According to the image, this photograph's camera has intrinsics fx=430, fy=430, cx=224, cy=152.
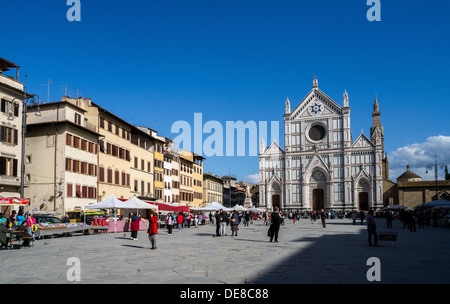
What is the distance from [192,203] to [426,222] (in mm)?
38249

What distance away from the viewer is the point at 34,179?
33.9m

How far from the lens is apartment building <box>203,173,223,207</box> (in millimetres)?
78438

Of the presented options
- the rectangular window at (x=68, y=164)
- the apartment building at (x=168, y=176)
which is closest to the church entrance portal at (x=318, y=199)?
the apartment building at (x=168, y=176)

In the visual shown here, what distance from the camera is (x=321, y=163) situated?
2891 inches

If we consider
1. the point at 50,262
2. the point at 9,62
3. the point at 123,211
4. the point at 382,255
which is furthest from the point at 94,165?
the point at 382,255

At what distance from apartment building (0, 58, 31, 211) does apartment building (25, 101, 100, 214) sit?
2633 mm

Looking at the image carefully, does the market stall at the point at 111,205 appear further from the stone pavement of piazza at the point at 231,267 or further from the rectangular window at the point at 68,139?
the stone pavement of piazza at the point at 231,267

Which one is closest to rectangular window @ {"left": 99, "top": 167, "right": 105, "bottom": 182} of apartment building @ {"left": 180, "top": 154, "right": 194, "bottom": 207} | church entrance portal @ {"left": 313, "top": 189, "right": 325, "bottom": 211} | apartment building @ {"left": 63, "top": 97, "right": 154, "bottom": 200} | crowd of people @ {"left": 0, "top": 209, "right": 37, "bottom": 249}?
apartment building @ {"left": 63, "top": 97, "right": 154, "bottom": 200}

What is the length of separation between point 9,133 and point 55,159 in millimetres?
4695

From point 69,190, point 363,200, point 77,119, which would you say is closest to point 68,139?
point 77,119

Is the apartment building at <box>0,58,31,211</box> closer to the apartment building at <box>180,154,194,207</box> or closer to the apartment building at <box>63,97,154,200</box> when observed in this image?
the apartment building at <box>63,97,154,200</box>

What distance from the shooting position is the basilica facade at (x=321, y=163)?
230 ft
